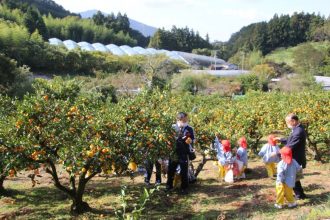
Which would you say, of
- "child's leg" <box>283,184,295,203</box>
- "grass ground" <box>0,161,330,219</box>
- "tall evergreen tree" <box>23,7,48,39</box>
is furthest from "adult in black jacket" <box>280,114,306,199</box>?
"tall evergreen tree" <box>23,7,48,39</box>

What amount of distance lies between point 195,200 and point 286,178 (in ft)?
5.88

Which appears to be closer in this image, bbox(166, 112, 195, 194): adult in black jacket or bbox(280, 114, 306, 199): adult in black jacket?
bbox(280, 114, 306, 199): adult in black jacket

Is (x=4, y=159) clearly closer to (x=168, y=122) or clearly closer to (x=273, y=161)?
(x=168, y=122)

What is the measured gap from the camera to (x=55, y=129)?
5.95m

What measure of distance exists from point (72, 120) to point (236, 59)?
7916 cm

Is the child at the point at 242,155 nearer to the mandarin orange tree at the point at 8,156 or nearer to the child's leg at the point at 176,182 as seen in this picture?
the child's leg at the point at 176,182

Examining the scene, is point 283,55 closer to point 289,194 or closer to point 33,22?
point 33,22

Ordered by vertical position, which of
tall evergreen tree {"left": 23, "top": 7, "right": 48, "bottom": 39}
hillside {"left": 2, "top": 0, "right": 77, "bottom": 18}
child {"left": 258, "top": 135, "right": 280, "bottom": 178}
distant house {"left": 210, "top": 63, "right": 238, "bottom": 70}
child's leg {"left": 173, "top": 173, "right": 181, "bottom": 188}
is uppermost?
hillside {"left": 2, "top": 0, "right": 77, "bottom": 18}

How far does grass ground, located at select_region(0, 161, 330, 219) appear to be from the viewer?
6387 millimetres

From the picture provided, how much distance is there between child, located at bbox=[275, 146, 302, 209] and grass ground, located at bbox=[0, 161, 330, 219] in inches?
6.6

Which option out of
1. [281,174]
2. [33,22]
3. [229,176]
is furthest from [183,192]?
[33,22]

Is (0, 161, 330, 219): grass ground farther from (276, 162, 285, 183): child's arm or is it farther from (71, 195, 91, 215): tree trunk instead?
(276, 162, 285, 183): child's arm

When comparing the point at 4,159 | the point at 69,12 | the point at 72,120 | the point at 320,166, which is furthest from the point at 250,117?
the point at 69,12

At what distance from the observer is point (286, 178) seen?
6285 mm
